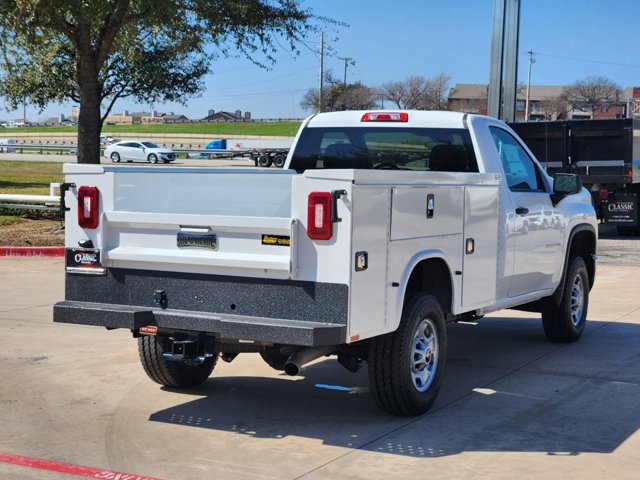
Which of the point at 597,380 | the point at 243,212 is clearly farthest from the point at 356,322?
the point at 597,380

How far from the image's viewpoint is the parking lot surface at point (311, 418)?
5906 millimetres

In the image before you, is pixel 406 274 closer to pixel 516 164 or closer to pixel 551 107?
pixel 516 164

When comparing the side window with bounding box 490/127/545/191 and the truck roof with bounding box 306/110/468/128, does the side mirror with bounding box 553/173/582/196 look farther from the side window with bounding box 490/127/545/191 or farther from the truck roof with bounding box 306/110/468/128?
the truck roof with bounding box 306/110/468/128

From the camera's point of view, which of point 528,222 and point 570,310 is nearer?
point 528,222

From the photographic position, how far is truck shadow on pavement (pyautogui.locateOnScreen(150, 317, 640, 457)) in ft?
21.2

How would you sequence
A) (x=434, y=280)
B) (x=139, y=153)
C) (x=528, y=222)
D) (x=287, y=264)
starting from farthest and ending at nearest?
1. (x=139, y=153)
2. (x=528, y=222)
3. (x=434, y=280)
4. (x=287, y=264)

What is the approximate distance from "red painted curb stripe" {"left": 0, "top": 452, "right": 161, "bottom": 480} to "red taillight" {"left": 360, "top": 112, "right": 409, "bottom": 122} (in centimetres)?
409

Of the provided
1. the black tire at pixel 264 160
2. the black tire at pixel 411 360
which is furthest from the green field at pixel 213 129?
the black tire at pixel 411 360

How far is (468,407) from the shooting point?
735 centimetres

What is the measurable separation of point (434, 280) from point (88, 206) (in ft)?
8.25

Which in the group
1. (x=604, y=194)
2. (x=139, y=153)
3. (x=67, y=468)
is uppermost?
(x=139, y=153)

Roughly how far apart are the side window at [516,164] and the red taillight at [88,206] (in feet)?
11.6

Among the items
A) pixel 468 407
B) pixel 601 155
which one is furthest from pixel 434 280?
pixel 601 155

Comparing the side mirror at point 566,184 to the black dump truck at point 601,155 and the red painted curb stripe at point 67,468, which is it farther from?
the black dump truck at point 601,155
